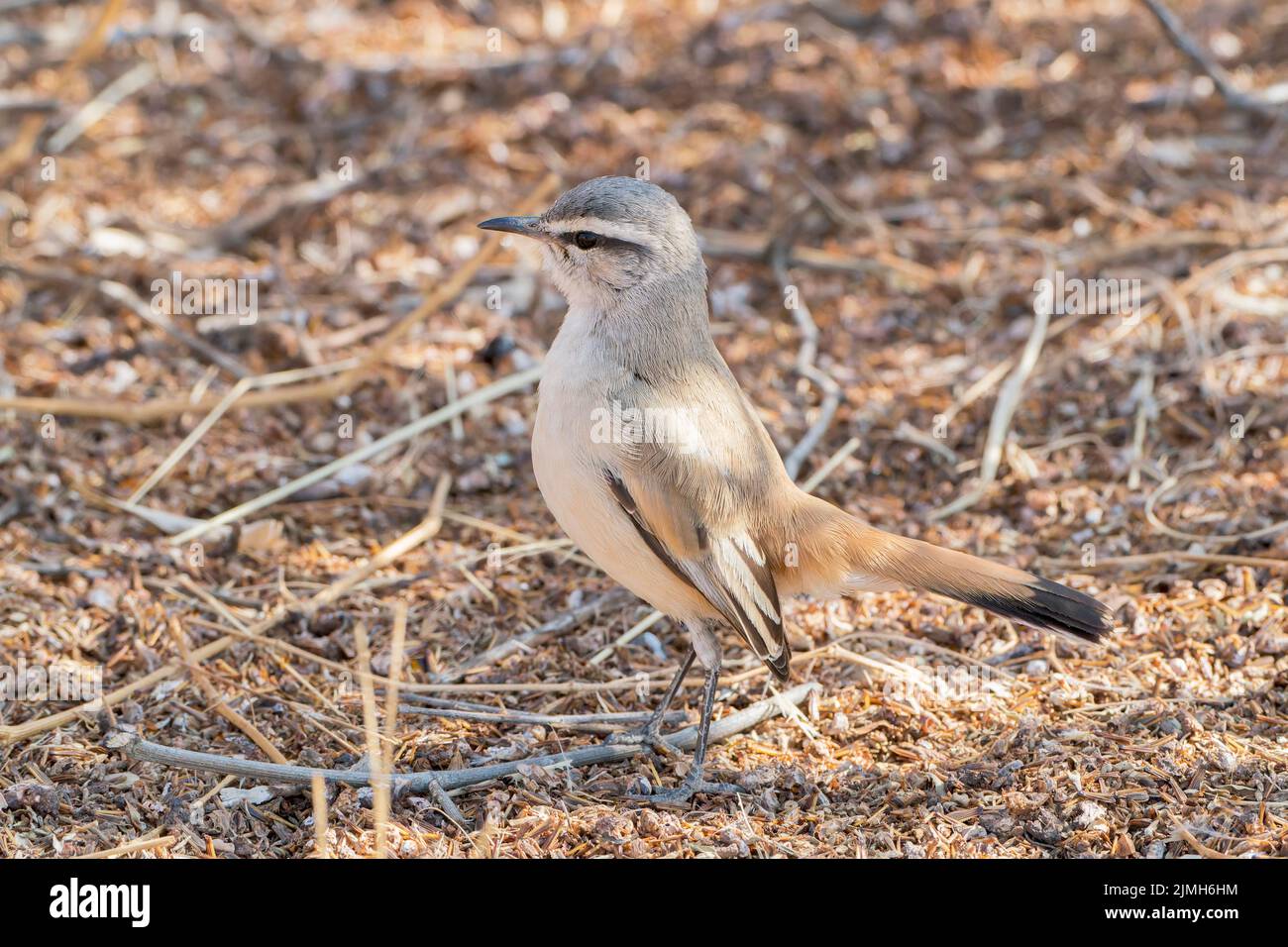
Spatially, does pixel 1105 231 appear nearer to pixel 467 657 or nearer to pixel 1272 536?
pixel 1272 536

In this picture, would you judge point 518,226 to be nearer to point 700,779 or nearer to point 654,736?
point 654,736

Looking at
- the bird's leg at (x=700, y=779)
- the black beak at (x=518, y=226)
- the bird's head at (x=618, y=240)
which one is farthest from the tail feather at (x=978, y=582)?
the black beak at (x=518, y=226)

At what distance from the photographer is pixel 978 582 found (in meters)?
4.47

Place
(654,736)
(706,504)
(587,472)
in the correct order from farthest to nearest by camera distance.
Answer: (654,736) → (706,504) → (587,472)

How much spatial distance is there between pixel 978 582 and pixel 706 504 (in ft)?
3.02

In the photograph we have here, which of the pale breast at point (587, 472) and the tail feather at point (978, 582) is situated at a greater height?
the pale breast at point (587, 472)

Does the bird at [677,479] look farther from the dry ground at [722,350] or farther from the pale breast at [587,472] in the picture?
the dry ground at [722,350]

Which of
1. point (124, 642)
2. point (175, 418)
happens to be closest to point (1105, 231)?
point (175, 418)

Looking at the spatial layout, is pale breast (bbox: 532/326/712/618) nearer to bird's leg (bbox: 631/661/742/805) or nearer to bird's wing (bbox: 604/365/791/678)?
bird's wing (bbox: 604/365/791/678)

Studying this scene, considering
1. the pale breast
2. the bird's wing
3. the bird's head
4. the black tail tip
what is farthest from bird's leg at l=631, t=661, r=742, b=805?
the bird's head

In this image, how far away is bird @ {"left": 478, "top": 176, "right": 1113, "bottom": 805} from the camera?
4.34 meters

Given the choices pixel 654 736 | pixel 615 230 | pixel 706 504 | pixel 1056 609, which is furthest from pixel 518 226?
pixel 1056 609

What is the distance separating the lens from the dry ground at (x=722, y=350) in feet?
14.1

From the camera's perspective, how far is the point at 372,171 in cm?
773
